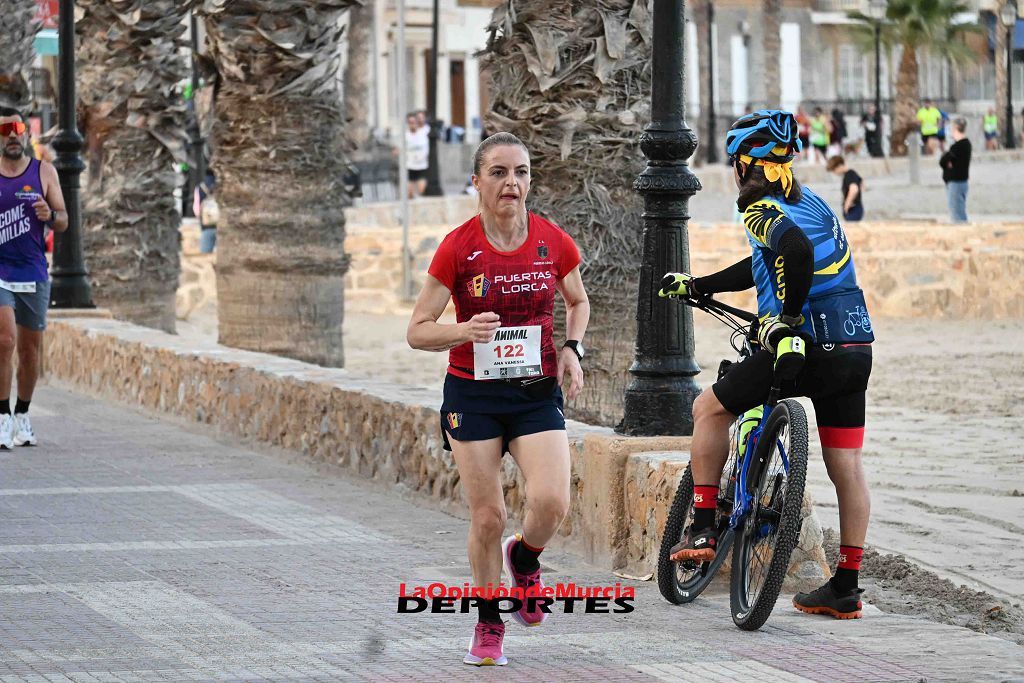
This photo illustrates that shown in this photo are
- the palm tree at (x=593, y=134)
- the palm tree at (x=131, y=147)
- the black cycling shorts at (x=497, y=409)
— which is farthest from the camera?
the palm tree at (x=131, y=147)

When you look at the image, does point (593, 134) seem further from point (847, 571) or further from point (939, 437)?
point (847, 571)

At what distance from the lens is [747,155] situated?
258 inches

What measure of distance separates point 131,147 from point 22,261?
6501 millimetres

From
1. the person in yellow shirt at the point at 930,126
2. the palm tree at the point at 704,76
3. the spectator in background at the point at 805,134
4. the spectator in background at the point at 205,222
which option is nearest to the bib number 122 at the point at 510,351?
the spectator in background at the point at 205,222

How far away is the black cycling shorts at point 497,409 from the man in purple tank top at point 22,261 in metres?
5.32

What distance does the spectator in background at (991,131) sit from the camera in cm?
5300

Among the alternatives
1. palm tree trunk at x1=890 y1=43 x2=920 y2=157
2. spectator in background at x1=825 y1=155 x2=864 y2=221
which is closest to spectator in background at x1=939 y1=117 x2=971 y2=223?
spectator in background at x1=825 y1=155 x2=864 y2=221

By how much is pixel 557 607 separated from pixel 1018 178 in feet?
112

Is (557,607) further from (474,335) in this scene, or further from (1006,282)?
(1006,282)

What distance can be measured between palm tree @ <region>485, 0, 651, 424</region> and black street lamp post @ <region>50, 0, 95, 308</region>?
5953 millimetres

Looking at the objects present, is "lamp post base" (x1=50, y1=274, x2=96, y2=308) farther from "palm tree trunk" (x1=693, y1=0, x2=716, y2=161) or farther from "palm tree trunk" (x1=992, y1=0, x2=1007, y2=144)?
"palm tree trunk" (x1=992, y1=0, x2=1007, y2=144)

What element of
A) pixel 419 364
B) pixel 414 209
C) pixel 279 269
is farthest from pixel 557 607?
pixel 414 209

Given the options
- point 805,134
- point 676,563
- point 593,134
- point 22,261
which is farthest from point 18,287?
point 805,134

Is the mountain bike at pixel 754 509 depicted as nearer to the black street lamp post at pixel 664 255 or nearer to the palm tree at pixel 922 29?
the black street lamp post at pixel 664 255
